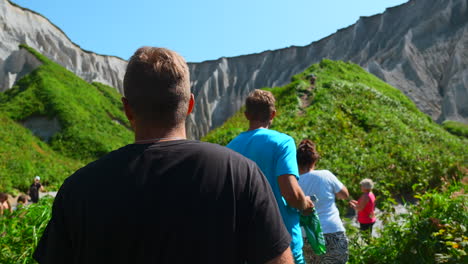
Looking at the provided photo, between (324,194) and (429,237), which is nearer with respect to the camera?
(324,194)

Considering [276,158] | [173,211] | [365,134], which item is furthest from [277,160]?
[365,134]

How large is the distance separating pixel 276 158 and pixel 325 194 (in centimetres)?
129

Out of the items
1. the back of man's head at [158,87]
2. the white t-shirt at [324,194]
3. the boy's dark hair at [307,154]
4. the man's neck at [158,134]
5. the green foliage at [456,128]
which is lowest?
the green foliage at [456,128]

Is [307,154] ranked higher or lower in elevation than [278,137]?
lower

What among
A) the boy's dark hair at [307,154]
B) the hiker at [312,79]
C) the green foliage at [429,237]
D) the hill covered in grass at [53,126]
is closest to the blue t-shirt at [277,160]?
the boy's dark hair at [307,154]

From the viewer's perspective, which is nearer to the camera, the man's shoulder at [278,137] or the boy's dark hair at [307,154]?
the man's shoulder at [278,137]

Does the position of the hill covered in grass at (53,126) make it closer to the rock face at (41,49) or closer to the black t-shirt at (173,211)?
the rock face at (41,49)

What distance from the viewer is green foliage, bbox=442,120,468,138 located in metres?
29.9

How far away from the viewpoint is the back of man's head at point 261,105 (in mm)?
3258

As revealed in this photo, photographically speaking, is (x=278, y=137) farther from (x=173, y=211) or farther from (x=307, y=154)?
(x=173, y=211)

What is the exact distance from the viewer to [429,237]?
182 inches

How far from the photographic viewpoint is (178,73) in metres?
1.63

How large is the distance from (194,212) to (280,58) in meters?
66.1

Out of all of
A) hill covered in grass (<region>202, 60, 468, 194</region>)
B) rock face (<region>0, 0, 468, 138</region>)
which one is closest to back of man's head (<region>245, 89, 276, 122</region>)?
hill covered in grass (<region>202, 60, 468, 194</region>)
